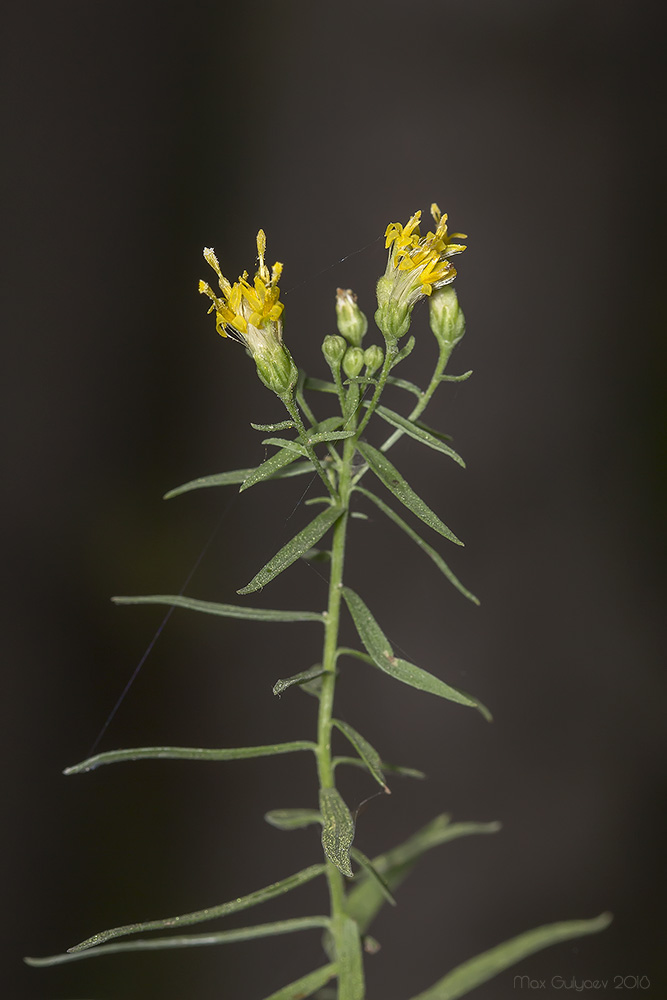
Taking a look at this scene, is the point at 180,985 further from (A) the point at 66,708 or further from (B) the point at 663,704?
(B) the point at 663,704

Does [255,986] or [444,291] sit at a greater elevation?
[444,291]

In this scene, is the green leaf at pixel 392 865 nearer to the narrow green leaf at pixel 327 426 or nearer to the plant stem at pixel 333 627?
the plant stem at pixel 333 627

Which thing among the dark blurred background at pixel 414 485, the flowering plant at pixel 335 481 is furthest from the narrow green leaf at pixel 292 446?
the dark blurred background at pixel 414 485

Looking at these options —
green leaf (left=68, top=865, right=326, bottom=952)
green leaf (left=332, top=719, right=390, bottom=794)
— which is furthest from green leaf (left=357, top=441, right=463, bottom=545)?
green leaf (left=68, top=865, right=326, bottom=952)

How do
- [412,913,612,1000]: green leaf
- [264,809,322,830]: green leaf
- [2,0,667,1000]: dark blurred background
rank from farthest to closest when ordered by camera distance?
[2,0,667,1000]: dark blurred background, [412,913,612,1000]: green leaf, [264,809,322,830]: green leaf

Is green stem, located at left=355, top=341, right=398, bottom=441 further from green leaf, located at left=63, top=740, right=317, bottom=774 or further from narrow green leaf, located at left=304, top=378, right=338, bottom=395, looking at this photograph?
green leaf, located at left=63, top=740, right=317, bottom=774

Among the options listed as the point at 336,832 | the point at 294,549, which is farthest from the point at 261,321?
the point at 336,832

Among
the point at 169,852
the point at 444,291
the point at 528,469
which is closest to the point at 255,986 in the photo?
the point at 169,852

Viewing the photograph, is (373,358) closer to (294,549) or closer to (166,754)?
(294,549)
